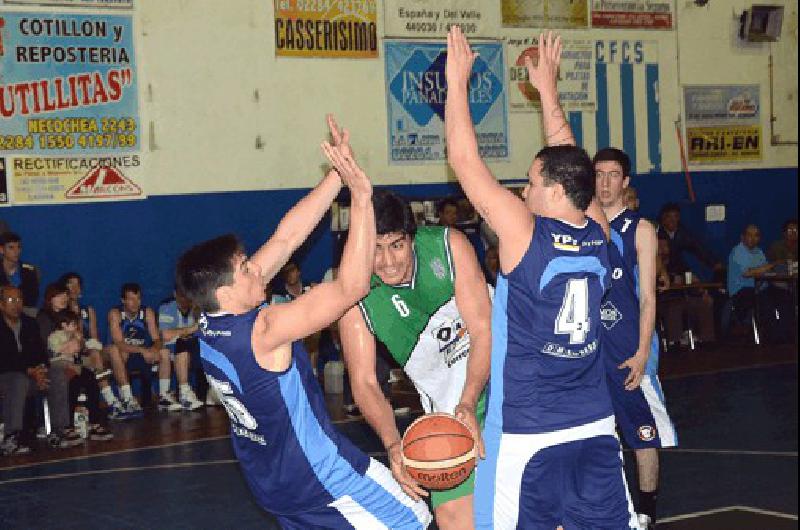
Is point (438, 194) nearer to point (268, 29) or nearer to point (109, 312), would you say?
point (268, 29)

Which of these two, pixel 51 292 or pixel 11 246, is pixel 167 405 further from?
pixel 11 246

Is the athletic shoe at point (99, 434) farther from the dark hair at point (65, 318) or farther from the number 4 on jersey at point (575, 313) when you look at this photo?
the number 4 on jersey at point (575, 313)

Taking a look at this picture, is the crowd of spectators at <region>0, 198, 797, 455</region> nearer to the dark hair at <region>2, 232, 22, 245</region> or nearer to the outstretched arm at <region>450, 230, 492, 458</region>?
the dark hair at <region>2, 232, 22, 245</region>

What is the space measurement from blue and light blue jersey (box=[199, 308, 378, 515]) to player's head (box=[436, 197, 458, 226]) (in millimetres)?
11468

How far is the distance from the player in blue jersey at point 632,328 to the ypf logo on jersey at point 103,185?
886 centimetres

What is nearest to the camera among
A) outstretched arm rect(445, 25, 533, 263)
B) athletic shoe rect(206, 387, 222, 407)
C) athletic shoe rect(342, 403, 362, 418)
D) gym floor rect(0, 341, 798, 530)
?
outstretched arm rect(445, 25, 533, 263)

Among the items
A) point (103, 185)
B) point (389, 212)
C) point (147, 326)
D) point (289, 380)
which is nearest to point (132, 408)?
point (147, 326)

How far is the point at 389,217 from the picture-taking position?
575cm

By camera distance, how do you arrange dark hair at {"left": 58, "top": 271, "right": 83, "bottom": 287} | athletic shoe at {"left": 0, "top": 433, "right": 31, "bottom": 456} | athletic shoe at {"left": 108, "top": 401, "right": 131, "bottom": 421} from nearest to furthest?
athletic shoe at {"left": 0, "top": 433, "right": 31, "bottom": 456}
athletic shoe at {"left": 108, "top": 401, "right": 131, "bottom": 421}
dark hair at {"left": 58, "top": 271, "right": 83, "bottom": 287}

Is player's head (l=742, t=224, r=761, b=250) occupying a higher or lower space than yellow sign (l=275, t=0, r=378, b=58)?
lower

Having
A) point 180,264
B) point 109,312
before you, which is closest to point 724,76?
point 109,312

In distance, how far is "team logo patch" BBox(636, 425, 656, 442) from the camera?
7836mm

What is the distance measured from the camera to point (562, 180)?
5199mm

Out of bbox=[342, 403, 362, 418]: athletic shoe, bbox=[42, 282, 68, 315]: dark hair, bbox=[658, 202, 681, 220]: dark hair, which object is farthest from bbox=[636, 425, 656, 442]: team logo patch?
bbox=[658, 202, 681, 220]: dark hair
